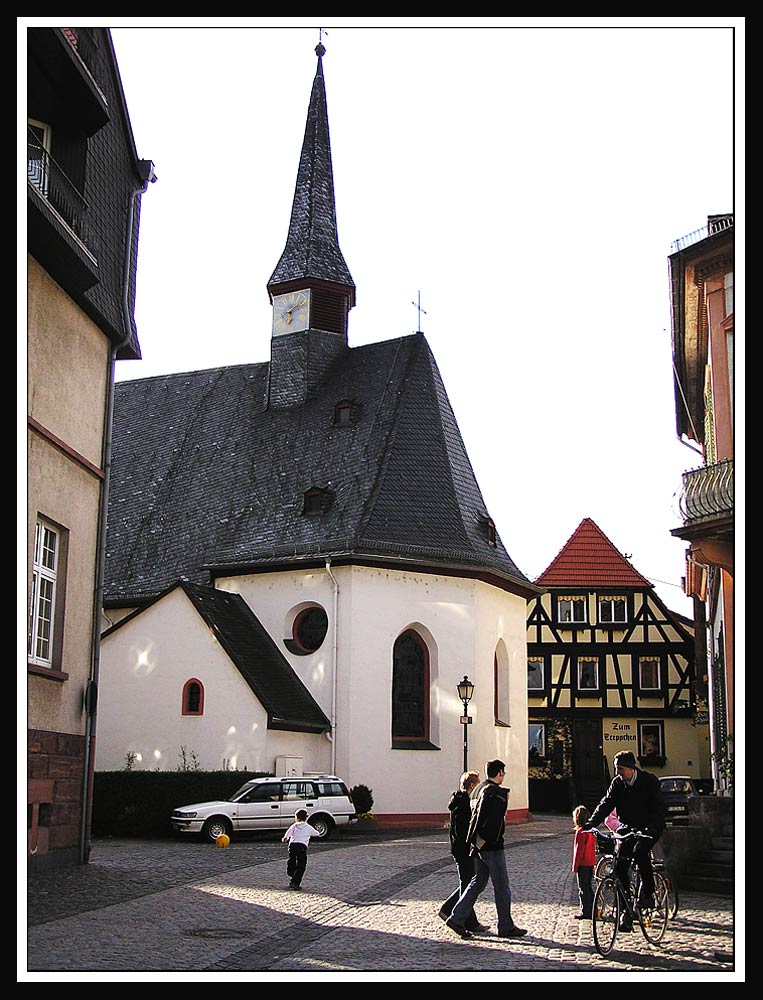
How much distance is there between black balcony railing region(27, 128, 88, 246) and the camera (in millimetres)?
14008

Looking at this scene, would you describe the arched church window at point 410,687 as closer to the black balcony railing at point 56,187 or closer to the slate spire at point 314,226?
the slate spire at point 314,226

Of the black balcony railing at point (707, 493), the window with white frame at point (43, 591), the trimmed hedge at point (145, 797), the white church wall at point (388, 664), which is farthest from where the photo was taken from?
the white church wall at point (388, 664)

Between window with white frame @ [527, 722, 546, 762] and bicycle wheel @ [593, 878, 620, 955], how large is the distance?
3070cm

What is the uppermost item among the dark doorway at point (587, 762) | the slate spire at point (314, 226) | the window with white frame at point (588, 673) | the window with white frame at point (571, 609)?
the slate spire at point (314, 226)

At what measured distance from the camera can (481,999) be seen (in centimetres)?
714

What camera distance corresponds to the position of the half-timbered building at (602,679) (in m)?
40.0

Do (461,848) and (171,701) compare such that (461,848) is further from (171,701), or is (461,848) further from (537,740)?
(537,740)

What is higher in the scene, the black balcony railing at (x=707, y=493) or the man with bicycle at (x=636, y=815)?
the black balcony railing at (x=707, y=493)

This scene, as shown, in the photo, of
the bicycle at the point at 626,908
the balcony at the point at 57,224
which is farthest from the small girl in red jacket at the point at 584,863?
the balcony at the point at 57,224

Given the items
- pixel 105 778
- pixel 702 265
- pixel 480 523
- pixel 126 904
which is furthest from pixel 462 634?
pixel 126 904

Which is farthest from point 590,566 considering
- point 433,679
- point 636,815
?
point 636,815

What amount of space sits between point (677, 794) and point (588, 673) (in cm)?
1576

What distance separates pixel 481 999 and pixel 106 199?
12698 mm

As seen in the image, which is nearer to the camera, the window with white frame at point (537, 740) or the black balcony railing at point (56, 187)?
the black balcony railing at point (56, 187)
